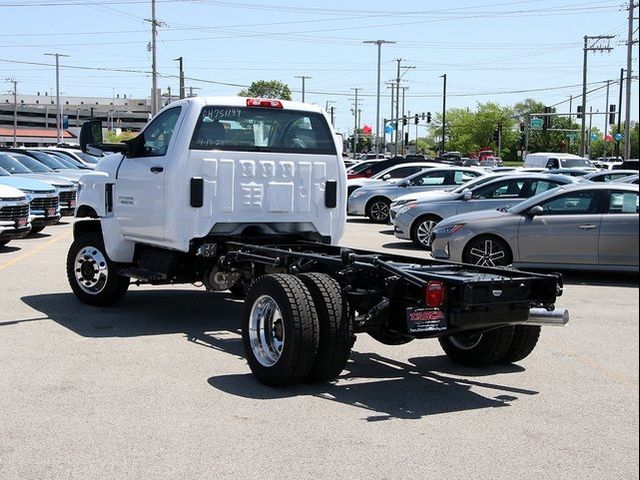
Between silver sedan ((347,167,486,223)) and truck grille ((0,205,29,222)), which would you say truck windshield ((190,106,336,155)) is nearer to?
truck grille ((0,205,29,222))

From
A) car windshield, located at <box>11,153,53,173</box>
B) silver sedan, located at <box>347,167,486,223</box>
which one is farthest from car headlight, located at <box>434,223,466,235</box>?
car windshield, located at <box>11,153,53,173</box>

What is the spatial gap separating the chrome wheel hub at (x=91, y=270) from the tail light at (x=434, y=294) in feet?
16.2

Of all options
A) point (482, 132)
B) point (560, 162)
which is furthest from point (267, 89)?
point (560, 162)

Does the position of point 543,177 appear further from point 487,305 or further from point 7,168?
point 7,168

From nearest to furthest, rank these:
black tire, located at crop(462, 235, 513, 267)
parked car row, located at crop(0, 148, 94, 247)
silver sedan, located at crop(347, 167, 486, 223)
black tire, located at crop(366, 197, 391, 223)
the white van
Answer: black tire, located at crop(462, 235, 513, 267), parked car row, located at crop(0, 148, 94, 247), silver sedan, located at crop(347, 167, 486, 223), black tire, located at crop(366, 197, 391, 223), the white van

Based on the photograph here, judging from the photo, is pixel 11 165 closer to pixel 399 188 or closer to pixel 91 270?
pixel 399 188

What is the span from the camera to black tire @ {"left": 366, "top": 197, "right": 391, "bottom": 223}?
24625 mm

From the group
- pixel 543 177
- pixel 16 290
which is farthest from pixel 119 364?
pixel 543 177

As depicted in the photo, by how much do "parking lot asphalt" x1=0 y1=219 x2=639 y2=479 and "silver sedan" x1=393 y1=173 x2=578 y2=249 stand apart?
7.71 metres

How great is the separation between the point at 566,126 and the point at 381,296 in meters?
130

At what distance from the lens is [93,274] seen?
998cm

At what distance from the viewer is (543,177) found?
16.9 metres

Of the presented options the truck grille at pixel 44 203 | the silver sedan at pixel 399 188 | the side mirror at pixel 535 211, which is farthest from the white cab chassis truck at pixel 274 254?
the silver sedan at pixel 399 188

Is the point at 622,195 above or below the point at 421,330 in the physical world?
above
